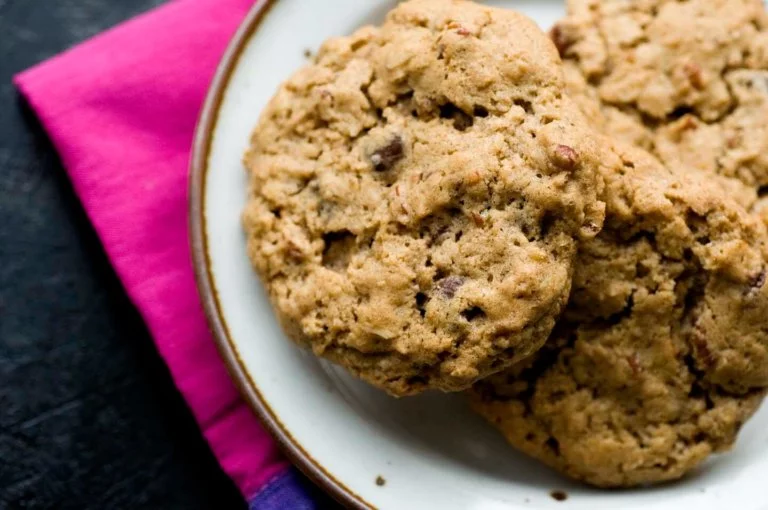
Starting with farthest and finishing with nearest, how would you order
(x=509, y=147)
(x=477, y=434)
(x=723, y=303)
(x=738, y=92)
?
(x=477, y=434)
(x=738, y=92)
(x=723, y=303)
(x=509, y=147)

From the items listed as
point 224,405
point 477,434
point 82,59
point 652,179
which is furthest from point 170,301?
point 652,179

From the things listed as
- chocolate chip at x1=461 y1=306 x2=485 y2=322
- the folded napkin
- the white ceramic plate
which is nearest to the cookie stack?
chocolate chip at x1=461 y1=306 x2=485 y2=322

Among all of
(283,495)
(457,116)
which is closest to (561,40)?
(457,116)

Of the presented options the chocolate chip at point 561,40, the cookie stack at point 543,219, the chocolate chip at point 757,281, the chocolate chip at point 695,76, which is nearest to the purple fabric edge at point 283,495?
the cookie stack at point 543,219

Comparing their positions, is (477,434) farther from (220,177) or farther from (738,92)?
(738,92)

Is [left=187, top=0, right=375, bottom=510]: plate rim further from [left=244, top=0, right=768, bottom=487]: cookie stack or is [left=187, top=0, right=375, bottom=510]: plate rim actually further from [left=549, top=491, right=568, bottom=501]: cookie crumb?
[left=549, top=491, right=568, bottom=501]: cookie crumb

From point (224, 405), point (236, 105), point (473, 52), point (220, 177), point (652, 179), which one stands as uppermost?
point (473, 52)

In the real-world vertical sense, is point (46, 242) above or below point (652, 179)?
below
